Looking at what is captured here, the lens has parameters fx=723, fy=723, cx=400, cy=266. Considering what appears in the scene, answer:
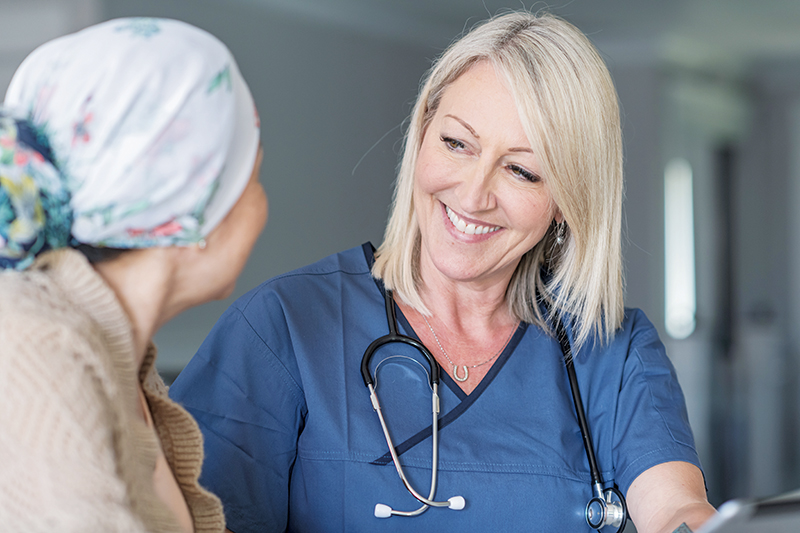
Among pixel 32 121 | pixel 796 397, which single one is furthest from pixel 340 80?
pixel 796 397

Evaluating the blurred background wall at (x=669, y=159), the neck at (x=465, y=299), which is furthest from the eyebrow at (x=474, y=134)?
the blurred background wall at (x=669, y=159)

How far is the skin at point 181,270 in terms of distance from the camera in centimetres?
72

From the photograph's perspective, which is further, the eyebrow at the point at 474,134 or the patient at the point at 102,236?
the eyebrow at the point at 474,134

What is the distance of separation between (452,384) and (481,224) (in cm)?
30

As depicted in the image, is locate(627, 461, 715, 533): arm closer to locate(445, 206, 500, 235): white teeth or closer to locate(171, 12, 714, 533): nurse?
locate(171, 12, 714, 533): nurse

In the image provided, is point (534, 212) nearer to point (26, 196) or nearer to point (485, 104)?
point (485, 104)

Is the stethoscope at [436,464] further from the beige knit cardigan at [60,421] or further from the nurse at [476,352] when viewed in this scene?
the beige knit cardigan at [60,421]

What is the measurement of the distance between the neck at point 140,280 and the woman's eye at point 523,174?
753 mm

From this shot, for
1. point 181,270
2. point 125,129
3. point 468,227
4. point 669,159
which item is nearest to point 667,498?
point 468,227

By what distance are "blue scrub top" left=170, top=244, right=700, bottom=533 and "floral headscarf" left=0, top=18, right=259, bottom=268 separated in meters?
0.57

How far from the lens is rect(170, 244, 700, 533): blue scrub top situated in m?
1.19

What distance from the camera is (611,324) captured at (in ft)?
4.70

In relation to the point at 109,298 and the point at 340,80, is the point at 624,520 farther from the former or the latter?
the point at 340,80

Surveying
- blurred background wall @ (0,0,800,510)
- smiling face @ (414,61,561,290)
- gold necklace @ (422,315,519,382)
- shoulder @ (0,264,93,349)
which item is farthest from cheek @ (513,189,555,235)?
blurred background wall @ (0,0,800,510)
